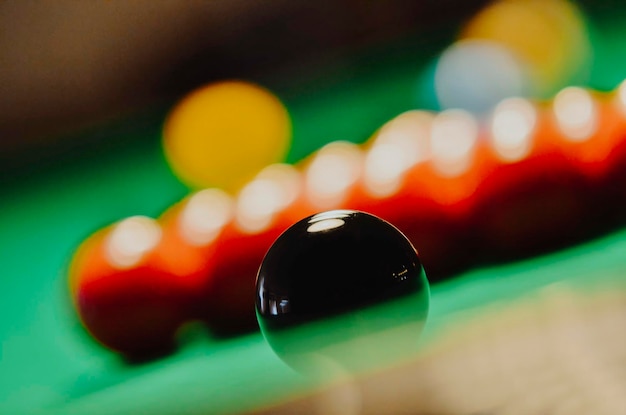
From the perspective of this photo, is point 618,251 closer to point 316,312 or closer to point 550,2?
point 316,312

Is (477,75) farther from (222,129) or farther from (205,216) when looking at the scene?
(205,216)

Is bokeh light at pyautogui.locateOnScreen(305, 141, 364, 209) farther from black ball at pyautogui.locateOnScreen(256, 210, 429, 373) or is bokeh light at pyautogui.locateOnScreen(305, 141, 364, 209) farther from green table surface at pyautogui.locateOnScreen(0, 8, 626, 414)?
black ball at pyautogui.locateOnScreen(256, 210, 429, 373)

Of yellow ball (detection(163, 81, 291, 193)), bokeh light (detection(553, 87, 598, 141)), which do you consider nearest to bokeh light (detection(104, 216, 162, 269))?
bokeh light (detection(553, 87, 598, 141))

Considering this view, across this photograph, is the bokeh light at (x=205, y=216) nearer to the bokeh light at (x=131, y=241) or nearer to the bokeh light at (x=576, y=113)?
the bokeh light at (x=131, y=241)

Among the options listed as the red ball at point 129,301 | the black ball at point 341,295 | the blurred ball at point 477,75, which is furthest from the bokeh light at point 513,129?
the blurred ball at point 477,75

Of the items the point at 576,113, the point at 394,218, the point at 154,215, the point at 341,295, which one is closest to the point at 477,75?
the point at 576,113

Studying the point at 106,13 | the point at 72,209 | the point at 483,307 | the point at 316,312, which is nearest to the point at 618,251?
the point at 483,307
